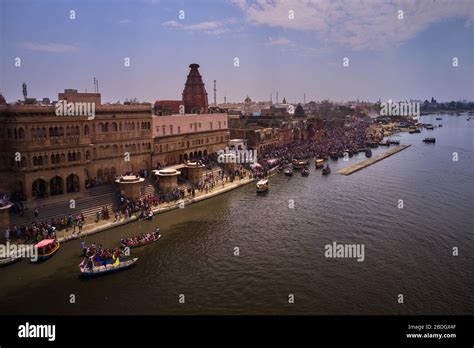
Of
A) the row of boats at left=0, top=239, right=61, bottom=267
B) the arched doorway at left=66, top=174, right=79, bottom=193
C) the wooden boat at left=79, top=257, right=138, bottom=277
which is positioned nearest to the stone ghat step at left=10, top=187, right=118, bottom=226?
the arched doorway at left=66, top=174, right=79, bottom=193

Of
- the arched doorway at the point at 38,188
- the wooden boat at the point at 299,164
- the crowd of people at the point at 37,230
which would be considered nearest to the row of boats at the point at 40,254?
the crowd of people at the point at 37,230

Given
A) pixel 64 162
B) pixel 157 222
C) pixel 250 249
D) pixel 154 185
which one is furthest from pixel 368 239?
pixel 64 162

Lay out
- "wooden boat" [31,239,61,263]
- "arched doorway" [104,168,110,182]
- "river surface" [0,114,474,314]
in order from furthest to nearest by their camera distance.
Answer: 1. "arched doorway" [104,168,110,182]
2. "wooden boat" [31,239,61,263]
3. "river surface" [0,114,474,314]

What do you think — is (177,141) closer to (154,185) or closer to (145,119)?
(145,119)

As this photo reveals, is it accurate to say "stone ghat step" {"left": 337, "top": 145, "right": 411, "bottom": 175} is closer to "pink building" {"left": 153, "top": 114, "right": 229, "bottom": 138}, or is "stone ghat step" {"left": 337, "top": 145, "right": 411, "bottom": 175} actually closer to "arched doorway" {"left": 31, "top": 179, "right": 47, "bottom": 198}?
"pink building" {"left": 153, "top": 114, "right": 229, "bottom": 138}

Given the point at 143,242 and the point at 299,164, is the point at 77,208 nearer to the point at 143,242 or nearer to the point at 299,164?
the point at 143,242

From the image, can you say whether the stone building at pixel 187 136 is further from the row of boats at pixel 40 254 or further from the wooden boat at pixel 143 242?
the row of boats at pixel 40 254
